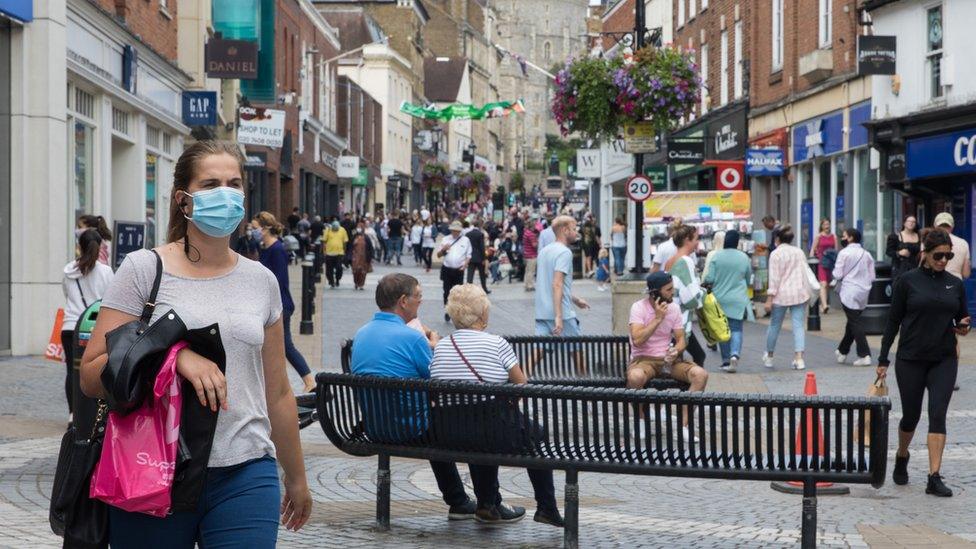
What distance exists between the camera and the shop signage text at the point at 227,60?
2719 centimetres

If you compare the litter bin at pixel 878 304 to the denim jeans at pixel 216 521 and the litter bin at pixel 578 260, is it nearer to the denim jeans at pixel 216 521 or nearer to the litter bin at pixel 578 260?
the denim jeans at pixel 216 521

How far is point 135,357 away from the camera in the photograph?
383 cm

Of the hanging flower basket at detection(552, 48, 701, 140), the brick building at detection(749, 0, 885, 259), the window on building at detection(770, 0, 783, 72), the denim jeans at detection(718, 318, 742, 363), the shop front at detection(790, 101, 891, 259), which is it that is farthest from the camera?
the window on building at detection(770, 0, 783, 72)

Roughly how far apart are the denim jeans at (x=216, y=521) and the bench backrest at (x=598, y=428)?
3.66m

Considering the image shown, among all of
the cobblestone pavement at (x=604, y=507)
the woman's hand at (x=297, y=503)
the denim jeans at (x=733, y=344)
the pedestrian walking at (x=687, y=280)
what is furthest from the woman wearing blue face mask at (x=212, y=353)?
the denim jeans at (x=733, y=344)

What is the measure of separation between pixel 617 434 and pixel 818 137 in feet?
78.1

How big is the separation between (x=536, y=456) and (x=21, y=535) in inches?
103

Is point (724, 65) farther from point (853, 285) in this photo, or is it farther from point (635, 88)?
point (853, 285)

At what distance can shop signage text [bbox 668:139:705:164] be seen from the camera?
34688mm

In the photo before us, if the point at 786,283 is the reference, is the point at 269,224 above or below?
above

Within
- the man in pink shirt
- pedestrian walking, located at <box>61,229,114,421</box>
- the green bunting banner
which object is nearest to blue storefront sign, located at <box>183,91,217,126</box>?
pedestrian walking, located at <box>61,229,114,421</box>

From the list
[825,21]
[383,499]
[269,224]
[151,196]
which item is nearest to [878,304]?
[269,224]

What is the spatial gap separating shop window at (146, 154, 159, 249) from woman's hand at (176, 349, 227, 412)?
21.4 m

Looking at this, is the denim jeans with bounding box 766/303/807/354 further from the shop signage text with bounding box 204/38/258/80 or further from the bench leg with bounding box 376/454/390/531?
the shop signage text with bounding box 204/38/258/80
